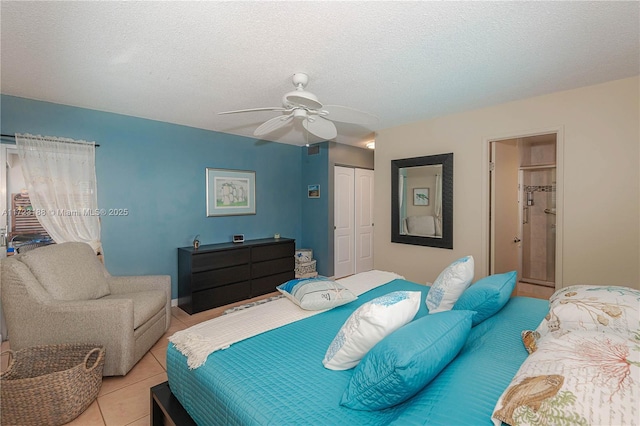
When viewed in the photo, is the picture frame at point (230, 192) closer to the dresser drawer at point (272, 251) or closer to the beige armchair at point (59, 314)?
the dresser drawer at point (272, 251)

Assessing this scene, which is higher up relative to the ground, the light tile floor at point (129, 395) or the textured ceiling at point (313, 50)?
the textured ceiling at point (313, 50)

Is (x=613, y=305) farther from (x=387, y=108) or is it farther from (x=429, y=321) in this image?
(x=387, y=108)

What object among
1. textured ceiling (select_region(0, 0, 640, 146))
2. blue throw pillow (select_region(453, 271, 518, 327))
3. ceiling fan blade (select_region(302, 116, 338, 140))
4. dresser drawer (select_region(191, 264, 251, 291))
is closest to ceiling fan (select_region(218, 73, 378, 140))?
ceiling fan blade (select_region(302, 116, 338, 140))

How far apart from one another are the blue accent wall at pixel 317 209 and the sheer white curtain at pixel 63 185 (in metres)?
3.10

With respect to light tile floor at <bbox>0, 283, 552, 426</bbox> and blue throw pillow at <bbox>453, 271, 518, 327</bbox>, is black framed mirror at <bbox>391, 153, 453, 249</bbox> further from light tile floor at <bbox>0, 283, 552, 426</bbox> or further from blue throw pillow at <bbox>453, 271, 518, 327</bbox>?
light tile floor at <bbox>0, 283, 552, 426</bbox>

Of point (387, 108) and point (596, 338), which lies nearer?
point (596, 338)

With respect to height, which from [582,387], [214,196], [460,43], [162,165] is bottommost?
[582,387]

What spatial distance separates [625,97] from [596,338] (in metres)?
2.65

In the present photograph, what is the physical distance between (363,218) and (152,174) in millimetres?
3683

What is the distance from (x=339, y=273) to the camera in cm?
524

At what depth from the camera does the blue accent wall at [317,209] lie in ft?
16.5

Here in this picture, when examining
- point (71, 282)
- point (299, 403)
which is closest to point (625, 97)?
point (299, 403)

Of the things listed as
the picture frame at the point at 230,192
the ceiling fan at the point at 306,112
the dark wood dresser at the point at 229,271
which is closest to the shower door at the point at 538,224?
the ceiling fan at the point at 306,112

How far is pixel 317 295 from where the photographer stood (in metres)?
2.04
